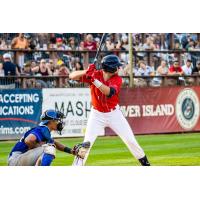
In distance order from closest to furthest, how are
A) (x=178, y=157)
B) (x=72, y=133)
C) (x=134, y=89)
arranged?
1. (x=178, y=157)
2. (x=72, y=133)
3. (x=134, y=89)

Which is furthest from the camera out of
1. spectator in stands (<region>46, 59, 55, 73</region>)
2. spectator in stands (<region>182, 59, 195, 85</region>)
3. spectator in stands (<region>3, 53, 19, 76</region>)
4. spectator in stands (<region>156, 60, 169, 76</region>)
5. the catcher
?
spectator in stands (<region>156, 60, 169, 76</region>)

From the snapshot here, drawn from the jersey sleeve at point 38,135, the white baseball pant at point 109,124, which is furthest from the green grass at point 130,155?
the jersey sleeve at point 38,135

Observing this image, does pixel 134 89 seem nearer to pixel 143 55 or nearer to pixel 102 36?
pixel 143 55

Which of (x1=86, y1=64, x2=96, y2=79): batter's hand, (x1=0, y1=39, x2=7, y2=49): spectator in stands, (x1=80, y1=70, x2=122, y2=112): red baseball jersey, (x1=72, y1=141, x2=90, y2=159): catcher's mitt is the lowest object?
(x1=72, y1=141, x2=90, y2=159): catcher's mitt

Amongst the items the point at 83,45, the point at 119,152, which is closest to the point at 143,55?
the point at 83,45

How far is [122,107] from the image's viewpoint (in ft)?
55.6

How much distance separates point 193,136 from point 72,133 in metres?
2.38

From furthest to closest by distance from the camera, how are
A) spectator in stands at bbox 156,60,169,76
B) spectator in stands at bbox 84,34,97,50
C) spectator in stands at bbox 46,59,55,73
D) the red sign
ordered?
the red sign < spectator in stands at bbox 156,60,169,76 < spectator in stands at bbox 46,59,55,73 < spectator in stands at bbox 84,34,97,50

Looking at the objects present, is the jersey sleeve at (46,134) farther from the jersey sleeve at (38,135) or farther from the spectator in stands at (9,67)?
the spectator in stands at (9,67)

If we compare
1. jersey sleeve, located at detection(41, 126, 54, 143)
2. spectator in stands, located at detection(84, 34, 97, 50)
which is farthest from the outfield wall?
jersey sleeve, located at detection(41, 126, 54, 143)

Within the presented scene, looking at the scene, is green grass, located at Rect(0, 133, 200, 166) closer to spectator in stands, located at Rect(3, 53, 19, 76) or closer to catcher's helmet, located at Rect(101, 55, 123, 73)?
catcher's helmet, located at Rect(101, 55, 123, 73)

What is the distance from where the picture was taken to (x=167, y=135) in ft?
55.6

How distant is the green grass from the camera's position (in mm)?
13180

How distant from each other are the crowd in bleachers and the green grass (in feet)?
4.71
